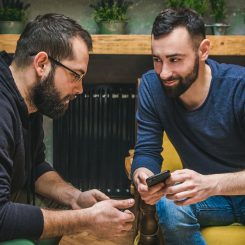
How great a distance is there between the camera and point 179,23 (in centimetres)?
165

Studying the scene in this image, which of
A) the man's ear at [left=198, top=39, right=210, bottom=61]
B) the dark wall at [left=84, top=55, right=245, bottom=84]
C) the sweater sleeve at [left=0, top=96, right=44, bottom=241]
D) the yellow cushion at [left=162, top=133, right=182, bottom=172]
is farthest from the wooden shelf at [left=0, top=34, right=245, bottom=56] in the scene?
the sweater sleeve at [left=0, top=96, right=44, bottom=241]

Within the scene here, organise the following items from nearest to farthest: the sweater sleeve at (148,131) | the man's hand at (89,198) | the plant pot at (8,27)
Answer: the man's hand at (89,198) < the sweater sleeve at (148,131) < the plant pot at (8,27)

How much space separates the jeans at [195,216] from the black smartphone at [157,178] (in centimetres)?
27

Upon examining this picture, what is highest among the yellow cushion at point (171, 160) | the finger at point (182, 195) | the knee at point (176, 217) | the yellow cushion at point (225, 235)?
the finger at point (182, 195)

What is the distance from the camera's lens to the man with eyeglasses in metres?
1.21

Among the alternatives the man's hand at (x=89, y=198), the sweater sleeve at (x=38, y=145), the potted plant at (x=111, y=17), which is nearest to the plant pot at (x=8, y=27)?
the potted plant at (x=111, y=17)

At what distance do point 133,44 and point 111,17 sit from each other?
0.90ft

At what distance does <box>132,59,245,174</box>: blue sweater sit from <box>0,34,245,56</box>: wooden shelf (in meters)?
0.72

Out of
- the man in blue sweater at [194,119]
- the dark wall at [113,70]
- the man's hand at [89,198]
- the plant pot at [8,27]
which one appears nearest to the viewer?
the man's hand at [89,198]

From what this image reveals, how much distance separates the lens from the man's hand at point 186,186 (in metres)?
1.41

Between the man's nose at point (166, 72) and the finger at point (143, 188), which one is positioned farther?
the man's nose at point (166, 72)

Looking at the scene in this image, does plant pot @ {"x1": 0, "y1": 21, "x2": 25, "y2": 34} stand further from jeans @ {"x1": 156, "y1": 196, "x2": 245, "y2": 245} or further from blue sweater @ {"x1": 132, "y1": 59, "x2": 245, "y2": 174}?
jeans @ {"x1": 156, "y1": 196, "x2": 245, "y2": 245}

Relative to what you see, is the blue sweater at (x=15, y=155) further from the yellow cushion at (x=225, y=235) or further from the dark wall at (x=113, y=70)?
the dark wall at (x=113, y=70)

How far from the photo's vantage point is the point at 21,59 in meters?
1.43
